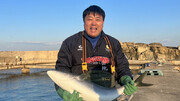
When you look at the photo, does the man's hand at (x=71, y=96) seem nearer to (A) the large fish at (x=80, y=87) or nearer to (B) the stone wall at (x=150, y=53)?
(A) the large fish at (x=80, y=87)

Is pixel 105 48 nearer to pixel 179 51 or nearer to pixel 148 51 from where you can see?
pixel 148 51

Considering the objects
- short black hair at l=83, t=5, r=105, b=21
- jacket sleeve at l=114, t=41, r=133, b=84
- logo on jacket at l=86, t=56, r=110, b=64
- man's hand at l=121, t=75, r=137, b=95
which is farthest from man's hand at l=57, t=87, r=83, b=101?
short black hair at l=83, t=5, r=105, b=21

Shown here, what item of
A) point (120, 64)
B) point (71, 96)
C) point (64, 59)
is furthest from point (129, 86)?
point (64, 59)

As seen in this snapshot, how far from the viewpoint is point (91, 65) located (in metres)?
4.38

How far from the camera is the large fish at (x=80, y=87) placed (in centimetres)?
364

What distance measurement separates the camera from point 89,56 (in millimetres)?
4418

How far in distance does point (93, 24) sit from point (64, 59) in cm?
119

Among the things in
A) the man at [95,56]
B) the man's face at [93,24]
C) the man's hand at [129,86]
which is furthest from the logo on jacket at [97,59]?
the man's hand at [129,86]

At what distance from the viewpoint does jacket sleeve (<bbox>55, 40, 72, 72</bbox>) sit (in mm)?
4121

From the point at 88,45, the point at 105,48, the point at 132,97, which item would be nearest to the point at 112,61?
the point at 105,48

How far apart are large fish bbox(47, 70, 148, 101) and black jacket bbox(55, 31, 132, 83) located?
1.29 feet

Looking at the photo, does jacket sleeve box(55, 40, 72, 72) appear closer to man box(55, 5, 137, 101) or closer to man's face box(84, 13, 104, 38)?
man box(55, 5, 137, 101)

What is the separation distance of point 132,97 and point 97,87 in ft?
20.7

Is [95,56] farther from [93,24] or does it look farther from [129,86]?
[129,86]
